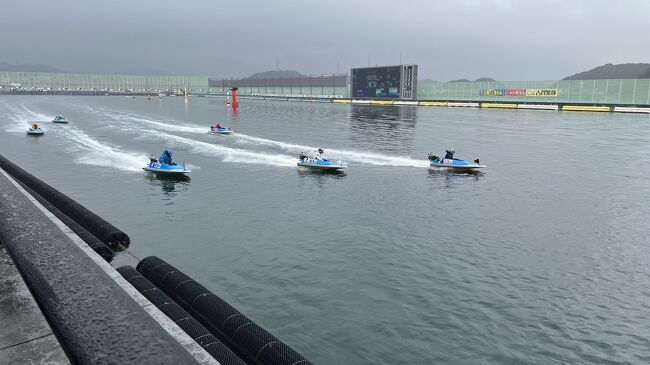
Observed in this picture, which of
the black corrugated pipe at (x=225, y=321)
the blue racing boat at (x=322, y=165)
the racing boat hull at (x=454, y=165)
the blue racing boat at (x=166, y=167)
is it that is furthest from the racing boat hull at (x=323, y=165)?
the black corrugated pipe at (x=225, y=321)

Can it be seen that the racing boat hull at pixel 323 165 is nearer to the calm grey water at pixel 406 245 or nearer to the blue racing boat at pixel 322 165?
the blue racing boat at pixel 322 165

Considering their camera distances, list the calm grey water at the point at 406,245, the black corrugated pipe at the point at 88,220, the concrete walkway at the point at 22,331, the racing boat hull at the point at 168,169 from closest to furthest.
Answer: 1. the concrete walkway at the point at 22,331
2. the calm grey water at the point at 406,245
3. the black corrugated pipe at the point at 88,220
4. the racing boat hull at the point at 168,169

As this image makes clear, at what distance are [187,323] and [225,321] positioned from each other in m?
2.44

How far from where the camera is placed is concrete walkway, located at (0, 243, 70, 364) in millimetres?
7199

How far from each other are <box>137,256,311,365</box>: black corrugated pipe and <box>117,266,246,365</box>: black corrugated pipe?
1.70 meters

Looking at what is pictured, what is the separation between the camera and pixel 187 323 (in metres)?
18.4

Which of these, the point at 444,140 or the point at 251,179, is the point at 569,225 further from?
the point at 444,140

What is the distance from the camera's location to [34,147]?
88750mm

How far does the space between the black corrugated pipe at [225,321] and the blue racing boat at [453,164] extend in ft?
167

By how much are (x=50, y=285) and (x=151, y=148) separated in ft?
291

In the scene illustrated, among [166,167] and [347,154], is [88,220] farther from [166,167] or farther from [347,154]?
[347,154]

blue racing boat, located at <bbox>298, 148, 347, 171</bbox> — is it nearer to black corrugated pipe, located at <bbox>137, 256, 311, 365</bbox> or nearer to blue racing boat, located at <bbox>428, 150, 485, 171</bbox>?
blue racing boat, located at <bbox>428, 150, 485, 171</bbox>

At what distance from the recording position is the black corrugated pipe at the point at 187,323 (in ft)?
48.1

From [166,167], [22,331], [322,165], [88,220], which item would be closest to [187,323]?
[22,331]
